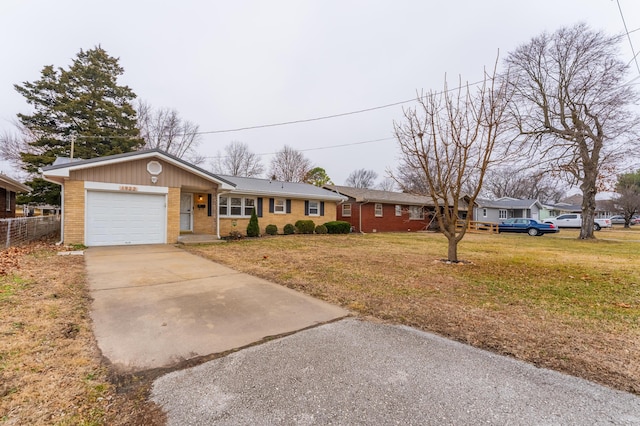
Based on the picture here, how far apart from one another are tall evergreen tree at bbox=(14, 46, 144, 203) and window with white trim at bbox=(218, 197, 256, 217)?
1431cm

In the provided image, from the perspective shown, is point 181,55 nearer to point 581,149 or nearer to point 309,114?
point 309,114

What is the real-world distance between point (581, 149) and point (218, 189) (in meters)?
21.3

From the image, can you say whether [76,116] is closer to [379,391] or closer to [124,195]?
[124,195]

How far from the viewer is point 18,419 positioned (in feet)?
6.16

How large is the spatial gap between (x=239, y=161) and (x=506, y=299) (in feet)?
125

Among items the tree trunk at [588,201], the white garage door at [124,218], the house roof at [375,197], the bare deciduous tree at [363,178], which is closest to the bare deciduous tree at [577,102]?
the tree trunk at [588,201]

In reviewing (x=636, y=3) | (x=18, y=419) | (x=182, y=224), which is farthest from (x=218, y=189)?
(x=636, y=3)

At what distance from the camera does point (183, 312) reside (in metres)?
4.00

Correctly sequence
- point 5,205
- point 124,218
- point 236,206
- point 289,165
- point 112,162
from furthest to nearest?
1. point 289,165
2. point 236,206
3. point 5,205
4. point 124,218
5. point 112,162

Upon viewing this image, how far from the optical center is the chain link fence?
32.1 feet

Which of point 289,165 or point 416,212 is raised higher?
point 289,165

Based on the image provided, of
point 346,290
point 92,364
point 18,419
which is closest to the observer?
point 18,419

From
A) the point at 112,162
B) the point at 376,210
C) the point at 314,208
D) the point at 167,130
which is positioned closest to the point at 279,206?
the point at 314,208

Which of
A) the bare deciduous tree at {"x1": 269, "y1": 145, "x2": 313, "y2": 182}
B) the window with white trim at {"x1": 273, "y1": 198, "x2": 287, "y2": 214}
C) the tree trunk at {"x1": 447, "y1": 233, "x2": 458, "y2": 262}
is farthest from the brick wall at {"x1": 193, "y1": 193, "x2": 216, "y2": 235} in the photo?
the bare deciduous tree at {"x1": 269, "y1": 145, "x2": 313, "y2": 182}
